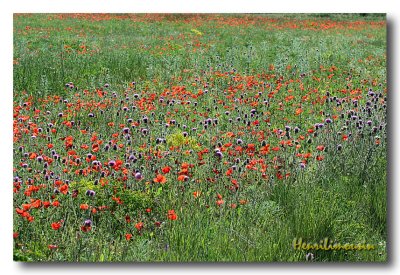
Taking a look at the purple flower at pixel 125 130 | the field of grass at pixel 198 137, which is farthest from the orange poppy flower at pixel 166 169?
the purple flower at pixel 125 130

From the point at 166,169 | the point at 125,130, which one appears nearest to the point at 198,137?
the point at 166,169

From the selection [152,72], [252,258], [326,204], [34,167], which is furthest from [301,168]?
[34,167]

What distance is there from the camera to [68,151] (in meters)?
4.80

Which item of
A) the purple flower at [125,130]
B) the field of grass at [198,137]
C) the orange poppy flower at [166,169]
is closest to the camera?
the field of grass at [198,137]

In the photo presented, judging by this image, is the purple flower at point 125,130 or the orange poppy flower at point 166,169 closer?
the orange poppy flower at point 166,169

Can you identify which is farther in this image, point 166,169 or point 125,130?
point 125,130

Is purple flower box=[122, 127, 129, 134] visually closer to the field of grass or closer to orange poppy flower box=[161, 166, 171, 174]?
the field of grass

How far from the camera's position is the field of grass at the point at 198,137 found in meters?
4.47

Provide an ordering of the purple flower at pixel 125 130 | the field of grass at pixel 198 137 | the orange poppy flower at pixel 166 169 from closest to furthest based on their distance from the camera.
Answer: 1. the field of grass at pixel 198 137
2. the orange poppy flower at pixel 166 169
3. the purple flower at pixel 125 130

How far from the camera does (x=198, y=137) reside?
4973mm

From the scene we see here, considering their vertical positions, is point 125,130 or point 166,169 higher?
point 125,130

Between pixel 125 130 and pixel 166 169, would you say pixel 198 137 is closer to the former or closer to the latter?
pixel 166 169

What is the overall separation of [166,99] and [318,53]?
1451 mm

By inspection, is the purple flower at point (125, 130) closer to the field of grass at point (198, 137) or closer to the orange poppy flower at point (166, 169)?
the field of grass at point (198, 137)
